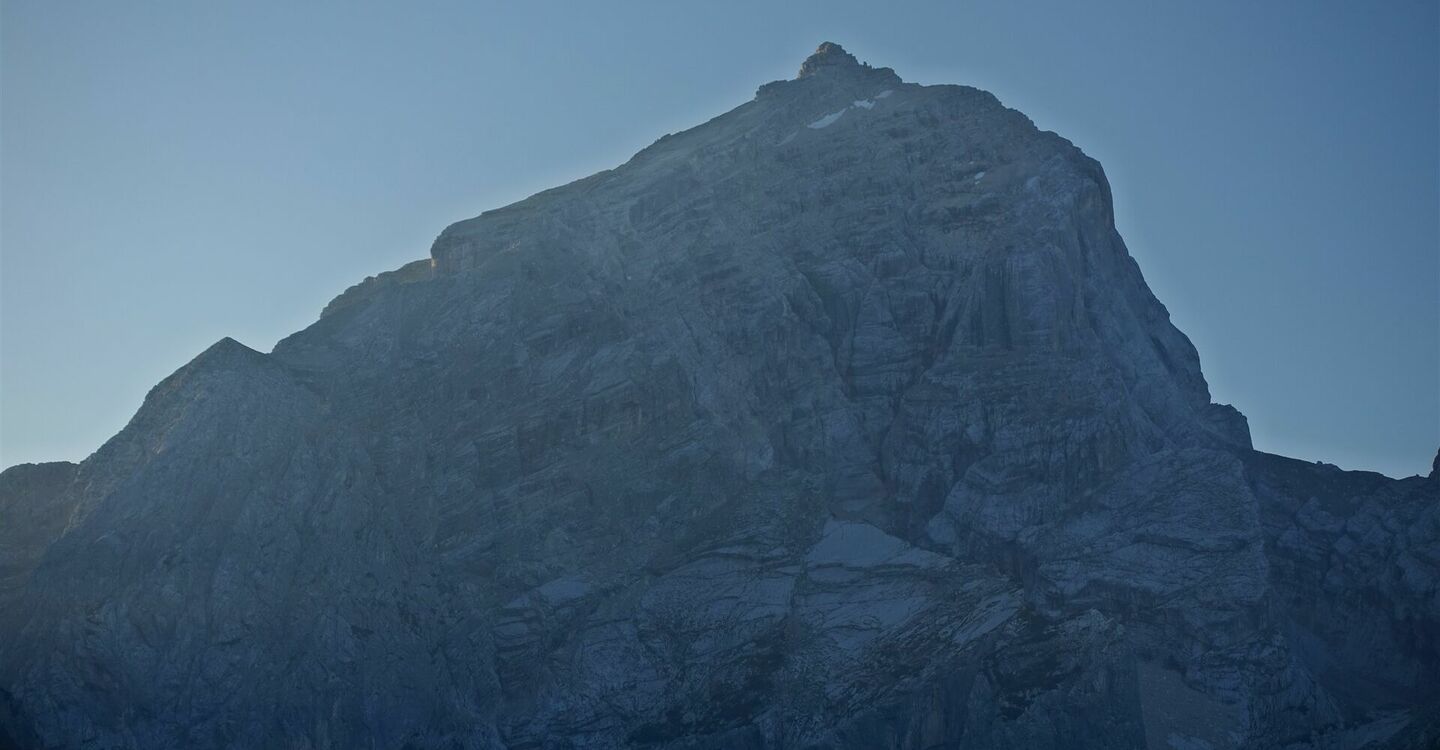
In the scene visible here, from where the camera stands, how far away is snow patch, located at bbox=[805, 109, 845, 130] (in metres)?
125

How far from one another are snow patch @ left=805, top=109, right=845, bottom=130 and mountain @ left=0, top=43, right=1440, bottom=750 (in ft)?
21.9

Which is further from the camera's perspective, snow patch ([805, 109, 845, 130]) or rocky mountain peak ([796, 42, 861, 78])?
rocky mountain peak ([796, 42, 861, 78])

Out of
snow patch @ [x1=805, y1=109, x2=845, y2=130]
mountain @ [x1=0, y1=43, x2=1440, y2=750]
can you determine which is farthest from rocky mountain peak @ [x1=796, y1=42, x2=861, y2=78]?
mountain @ [x1=0, y1=43, x2=1440, y2=750]

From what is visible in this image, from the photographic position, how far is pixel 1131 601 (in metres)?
96.5

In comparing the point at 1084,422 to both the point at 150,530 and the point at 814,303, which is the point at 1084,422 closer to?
the point at 814,303

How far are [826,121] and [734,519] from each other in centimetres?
3778

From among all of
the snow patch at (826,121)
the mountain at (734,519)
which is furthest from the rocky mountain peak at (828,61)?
the mountain at (734,519)

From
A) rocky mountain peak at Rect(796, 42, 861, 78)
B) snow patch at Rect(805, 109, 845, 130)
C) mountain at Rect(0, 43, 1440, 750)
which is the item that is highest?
rocky mountain peak at Rect(796, 42, 861, 78)

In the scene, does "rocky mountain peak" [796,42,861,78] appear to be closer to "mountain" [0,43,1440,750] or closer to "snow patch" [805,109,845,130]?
"snow patch" [805,109,845,130]

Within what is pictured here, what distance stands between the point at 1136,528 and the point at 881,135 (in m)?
37.1

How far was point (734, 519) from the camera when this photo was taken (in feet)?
334

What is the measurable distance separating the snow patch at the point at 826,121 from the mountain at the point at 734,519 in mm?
6678

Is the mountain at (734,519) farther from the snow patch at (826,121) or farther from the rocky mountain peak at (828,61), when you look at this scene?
the rocky mountain peak at (828,61)

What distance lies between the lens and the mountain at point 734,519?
9256cm
